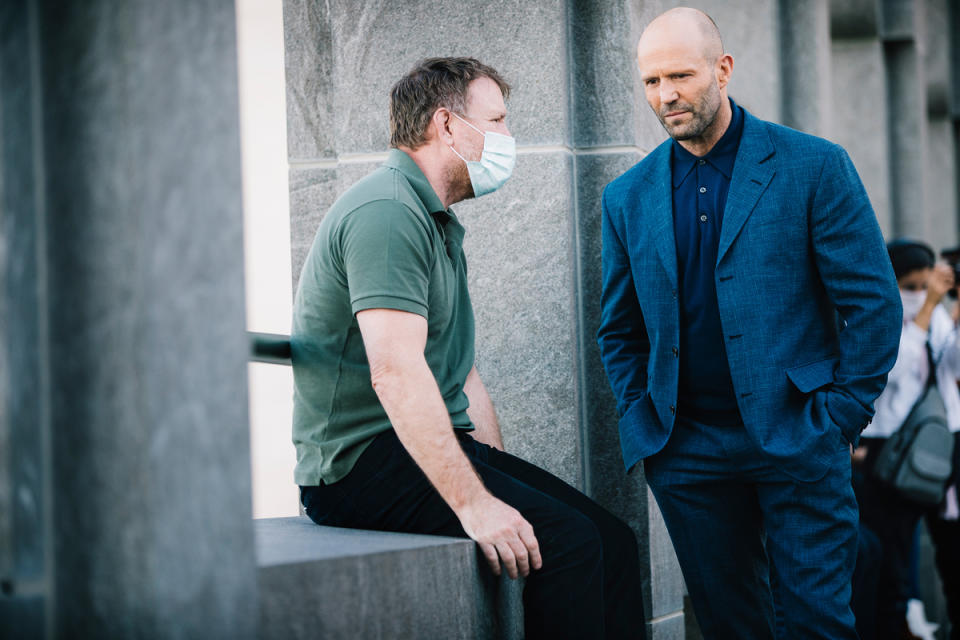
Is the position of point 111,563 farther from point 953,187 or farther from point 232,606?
point 953,187

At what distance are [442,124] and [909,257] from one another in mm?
3246

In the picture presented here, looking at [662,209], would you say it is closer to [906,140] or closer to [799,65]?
[799,65]

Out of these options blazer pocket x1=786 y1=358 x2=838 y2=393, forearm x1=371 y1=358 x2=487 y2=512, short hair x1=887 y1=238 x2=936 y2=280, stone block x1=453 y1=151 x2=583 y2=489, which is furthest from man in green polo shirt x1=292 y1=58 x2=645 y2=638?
short hair x1=887 y1=238 x2=936 y2=280

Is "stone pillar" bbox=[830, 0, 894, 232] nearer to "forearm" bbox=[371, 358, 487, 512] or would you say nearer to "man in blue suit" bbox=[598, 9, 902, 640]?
"man in blue suit" bbox=[598, 9, 902, 640]

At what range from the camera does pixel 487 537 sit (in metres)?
2.62

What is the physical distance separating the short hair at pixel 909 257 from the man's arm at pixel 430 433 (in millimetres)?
3494

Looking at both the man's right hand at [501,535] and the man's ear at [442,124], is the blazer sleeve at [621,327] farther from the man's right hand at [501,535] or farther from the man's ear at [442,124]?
the man's right hand at [501,535]

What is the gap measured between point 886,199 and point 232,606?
9.14 metres

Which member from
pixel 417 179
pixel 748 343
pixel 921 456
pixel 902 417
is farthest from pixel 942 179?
pixel 417 179

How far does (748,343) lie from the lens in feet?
9.33

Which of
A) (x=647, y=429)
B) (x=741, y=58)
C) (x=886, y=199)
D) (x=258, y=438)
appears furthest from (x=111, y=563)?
(x=886, y=199)

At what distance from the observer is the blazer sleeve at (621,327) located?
3156mm

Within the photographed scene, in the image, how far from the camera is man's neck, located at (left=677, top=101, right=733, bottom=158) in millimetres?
3020

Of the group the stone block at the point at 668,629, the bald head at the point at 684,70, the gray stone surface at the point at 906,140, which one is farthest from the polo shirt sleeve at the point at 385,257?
the gray stone surface at the point at 906,140
